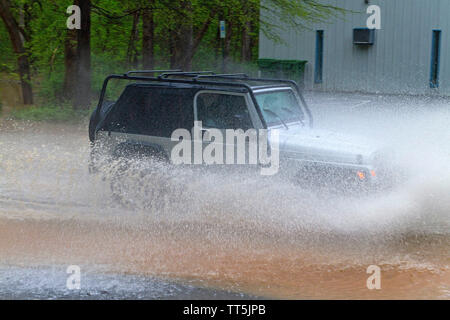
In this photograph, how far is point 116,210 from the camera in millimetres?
8758

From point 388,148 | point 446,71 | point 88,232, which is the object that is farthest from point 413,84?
point 88,232

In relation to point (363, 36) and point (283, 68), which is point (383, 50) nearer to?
point (363, 36)

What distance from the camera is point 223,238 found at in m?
7.58

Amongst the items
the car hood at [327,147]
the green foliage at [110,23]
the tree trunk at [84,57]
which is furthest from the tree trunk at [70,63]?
the car hood at [327,147]

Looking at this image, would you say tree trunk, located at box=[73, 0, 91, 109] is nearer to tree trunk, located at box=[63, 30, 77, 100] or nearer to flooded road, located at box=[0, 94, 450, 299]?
tree trunk, located at box=[63, 30, 77, 100]

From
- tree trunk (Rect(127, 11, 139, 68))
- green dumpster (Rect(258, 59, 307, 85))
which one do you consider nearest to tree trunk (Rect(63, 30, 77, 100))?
tree trunk (Rect(127, 11, 139, 68))

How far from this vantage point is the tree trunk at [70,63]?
1859 cm

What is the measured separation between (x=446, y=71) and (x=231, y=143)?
18.8 meters

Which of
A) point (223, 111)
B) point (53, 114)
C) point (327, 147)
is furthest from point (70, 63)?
point (327, 147)

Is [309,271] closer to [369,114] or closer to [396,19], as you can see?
[369,114]

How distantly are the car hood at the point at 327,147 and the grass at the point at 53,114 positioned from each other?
10.3 meters

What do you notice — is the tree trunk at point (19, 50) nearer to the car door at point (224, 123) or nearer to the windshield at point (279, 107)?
the car door at point (224, 123)

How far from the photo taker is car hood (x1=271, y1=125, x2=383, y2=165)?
7.55m

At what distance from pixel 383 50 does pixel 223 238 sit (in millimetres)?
20479
